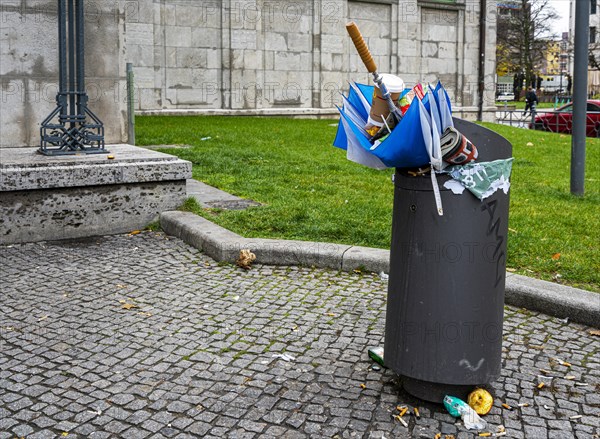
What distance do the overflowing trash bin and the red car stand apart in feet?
72.1

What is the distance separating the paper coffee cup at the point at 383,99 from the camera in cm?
361

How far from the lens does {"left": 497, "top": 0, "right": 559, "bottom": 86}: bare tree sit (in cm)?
6406

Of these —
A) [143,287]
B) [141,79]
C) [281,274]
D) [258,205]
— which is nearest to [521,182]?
[258,205]

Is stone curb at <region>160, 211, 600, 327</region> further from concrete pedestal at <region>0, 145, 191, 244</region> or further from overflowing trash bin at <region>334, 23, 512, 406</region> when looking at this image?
overflowing trash bin at <region>334, 23, 512, 406</region>

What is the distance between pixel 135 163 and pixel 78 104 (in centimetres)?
118

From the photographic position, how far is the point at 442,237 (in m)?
3.64

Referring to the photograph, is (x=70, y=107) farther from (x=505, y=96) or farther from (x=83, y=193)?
(x=505, y=96)

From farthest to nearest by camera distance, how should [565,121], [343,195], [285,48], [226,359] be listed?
[565,121] → [285,48] → [343,195] → [226,359]

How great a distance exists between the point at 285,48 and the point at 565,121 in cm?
998

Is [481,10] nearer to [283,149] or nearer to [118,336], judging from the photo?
[283,149]

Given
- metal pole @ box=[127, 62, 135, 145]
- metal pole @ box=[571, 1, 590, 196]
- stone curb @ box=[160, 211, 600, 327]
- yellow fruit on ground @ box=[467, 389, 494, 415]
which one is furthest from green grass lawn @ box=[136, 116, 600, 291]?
yellow fruit on ground @ box=[467, 389, 494, 415]

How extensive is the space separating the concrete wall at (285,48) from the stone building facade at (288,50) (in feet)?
0.10

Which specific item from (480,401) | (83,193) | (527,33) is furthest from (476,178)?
(527,33)

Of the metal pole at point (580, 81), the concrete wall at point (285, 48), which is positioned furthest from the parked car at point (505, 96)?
the metal pole at point (580, 81)
